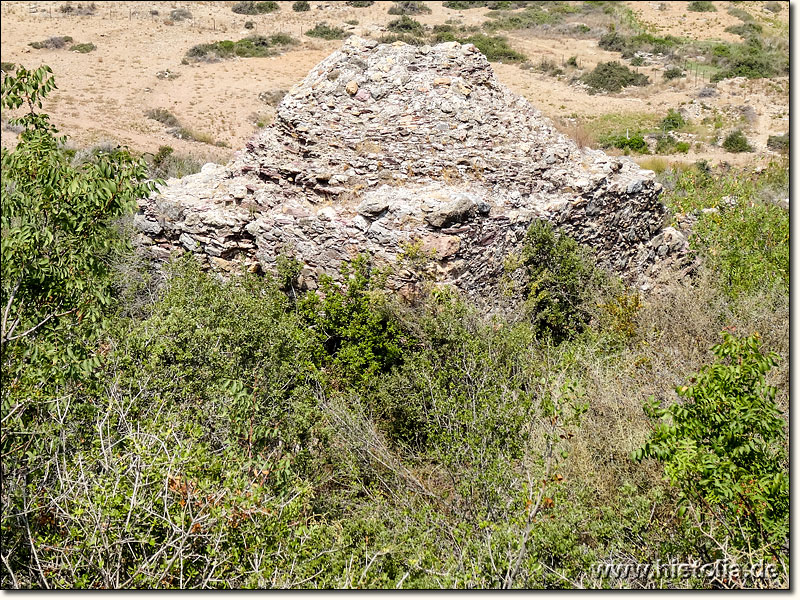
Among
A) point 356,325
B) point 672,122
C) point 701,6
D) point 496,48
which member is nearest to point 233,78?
point 496,48

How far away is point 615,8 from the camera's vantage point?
46656mm

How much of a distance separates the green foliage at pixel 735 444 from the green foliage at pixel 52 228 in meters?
4.12

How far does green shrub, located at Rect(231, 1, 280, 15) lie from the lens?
141 ft

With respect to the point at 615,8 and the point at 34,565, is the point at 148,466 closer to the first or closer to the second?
the point at 34,565

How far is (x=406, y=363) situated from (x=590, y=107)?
24.7 m

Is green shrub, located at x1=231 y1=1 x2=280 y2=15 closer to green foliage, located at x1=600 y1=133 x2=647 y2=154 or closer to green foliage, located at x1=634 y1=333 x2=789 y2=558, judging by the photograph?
green foliage, located at x1=600 y1=133 x2=647 y2=154

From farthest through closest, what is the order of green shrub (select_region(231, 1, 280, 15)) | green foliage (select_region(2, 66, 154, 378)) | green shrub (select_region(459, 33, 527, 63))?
1. green shrub (select_region(231, 1, 280, 15))
2. green shrub (select_region(459, 33, 527, 63))
3. green foliage (select_region(2, 66, 154, 378))

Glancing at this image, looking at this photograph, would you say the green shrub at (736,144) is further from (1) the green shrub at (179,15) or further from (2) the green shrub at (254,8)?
(1) the green shrub at (179,15)

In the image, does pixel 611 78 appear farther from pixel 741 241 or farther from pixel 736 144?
pixel 741 241

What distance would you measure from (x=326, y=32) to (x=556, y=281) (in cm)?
3272

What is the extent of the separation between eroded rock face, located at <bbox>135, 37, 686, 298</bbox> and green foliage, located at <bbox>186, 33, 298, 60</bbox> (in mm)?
24878

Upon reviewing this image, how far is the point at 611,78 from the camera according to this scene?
32.8 meters

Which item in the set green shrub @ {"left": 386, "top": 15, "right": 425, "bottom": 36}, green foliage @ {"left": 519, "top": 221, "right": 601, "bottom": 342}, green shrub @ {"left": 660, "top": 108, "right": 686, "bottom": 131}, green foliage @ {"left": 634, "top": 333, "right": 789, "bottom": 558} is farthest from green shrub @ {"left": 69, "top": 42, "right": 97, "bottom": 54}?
green foliage @ {"left": 634, "top": 333, "right": 789, "bottom": 558}

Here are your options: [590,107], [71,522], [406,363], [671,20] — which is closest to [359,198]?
[406,363]
